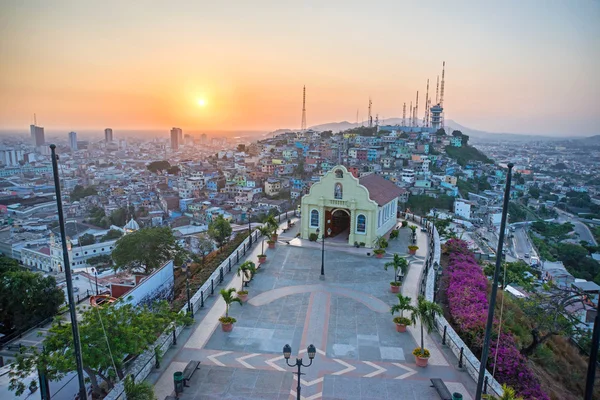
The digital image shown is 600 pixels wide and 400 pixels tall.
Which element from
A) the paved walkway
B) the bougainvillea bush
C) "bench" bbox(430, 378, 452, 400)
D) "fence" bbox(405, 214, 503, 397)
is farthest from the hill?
"bench" bbox(430, 378, 452, 400)

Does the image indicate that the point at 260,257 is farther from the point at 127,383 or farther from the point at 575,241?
the point at 575,241

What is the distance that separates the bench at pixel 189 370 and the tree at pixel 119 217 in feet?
227

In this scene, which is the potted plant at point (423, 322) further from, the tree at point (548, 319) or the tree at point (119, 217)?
the tree at point (119, 217)

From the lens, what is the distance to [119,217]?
74.6 m

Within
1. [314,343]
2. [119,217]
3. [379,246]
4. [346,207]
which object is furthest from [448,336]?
[119,217]

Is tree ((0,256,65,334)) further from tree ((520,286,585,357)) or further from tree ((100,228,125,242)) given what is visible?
tree ((100,228,125,242))

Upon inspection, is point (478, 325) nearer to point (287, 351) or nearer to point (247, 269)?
point (287, 351)

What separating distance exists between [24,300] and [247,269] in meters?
14.8

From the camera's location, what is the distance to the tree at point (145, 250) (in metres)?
29.0

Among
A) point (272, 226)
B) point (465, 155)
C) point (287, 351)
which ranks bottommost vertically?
point (272, 226)

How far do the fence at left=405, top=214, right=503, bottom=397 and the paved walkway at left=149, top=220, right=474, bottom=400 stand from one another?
36 cm

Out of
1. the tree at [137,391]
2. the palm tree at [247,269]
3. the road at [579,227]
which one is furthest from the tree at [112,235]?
the road at [579,227]

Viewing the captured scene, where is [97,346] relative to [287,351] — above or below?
below

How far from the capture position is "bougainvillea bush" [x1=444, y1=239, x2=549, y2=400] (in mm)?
11539
